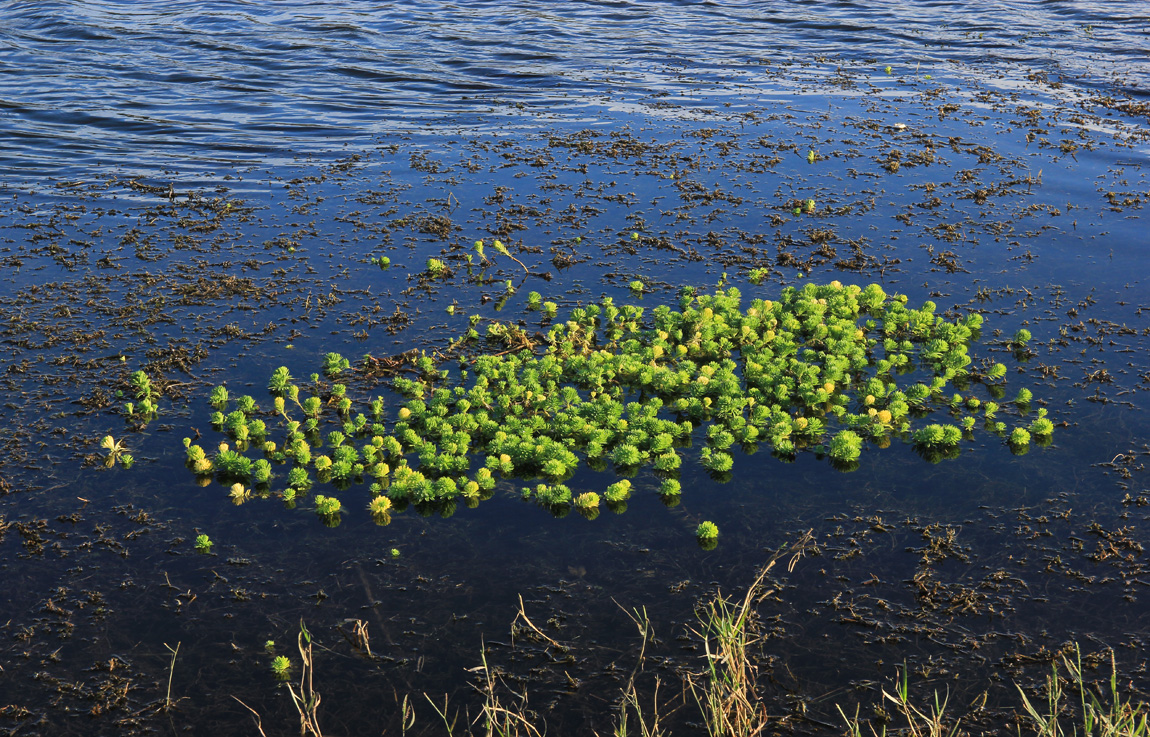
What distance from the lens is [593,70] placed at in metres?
23.7

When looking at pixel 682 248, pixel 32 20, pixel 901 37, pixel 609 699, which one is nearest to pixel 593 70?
pixel 901 37

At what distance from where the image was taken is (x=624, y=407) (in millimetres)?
9539

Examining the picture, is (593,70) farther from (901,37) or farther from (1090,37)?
(1090,37)

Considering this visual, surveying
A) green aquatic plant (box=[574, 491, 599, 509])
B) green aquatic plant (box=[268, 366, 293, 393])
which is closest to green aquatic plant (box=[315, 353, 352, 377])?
green aquatic plant (box=[268, 366, 293, 393])

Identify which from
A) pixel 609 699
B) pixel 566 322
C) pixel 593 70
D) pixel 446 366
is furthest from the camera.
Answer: pixel 593 70

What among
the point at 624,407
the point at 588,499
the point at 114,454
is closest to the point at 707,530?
the point at 588,499

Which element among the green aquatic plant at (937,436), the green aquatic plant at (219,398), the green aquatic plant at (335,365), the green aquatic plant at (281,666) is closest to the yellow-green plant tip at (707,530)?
the green aquatic plant at (937,436)

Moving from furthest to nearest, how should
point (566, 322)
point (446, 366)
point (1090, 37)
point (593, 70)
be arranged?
point (1090, 37), point (593, 70), point (566, 322), point (446, 366)

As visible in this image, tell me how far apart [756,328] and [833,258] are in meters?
2.94

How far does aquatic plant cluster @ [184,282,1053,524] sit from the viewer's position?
28.1 feet

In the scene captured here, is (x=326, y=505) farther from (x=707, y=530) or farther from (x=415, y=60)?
(x=415, y=60)

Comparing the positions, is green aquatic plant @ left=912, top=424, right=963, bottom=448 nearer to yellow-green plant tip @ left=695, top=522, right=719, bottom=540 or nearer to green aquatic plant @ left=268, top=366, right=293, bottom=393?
yellow-green plant tip @ left=695, top=522, right=719, bottom=540

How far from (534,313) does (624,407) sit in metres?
2.64

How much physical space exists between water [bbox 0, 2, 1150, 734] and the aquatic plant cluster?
0.88 ft
